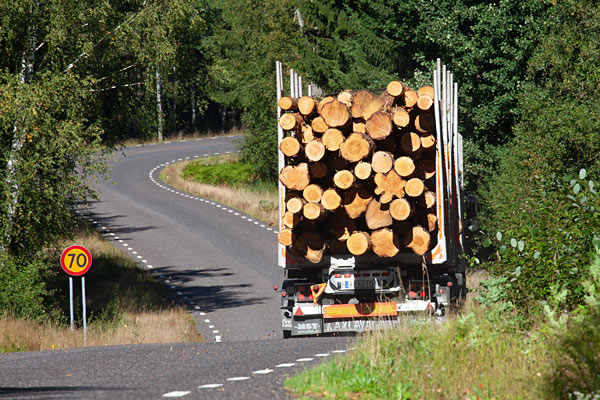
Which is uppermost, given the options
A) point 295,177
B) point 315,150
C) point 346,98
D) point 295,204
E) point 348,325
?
point 346,98

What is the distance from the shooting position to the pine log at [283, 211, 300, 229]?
1299cm

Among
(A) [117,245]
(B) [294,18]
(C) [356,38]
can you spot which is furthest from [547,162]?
(B) [294,18]

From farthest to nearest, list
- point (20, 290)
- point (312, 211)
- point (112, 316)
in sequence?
point (112, 316)
point (20, 290)
point (312, 211)

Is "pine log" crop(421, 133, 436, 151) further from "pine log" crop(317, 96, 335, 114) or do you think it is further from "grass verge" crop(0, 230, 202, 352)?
"grass verge" crop(0, 230, 202, 352)

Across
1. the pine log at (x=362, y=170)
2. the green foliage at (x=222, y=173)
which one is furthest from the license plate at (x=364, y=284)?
the green foliage at (x=222, y=173)

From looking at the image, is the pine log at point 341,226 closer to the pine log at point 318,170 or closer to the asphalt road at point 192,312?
the pine log at point 318,170

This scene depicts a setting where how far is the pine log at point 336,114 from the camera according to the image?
12914 mm

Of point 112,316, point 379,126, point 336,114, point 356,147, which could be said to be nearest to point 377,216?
point 356,147

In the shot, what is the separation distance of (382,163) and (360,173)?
13.4 inches

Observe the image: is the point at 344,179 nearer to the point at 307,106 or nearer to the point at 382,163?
the point at 382,163

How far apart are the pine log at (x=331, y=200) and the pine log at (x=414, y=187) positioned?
0.97 meters

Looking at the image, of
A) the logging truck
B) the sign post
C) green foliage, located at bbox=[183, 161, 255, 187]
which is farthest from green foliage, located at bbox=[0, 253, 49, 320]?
green foliage, located at bbox=[183, 161, 255, 187]

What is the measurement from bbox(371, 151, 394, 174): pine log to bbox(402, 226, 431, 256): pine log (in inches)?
39.0

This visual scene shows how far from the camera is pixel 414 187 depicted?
12664mm
